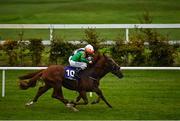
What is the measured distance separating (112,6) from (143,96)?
27.7 metres

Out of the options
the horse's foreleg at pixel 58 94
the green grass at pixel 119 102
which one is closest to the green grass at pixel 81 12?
the green grass at pixel 119 102

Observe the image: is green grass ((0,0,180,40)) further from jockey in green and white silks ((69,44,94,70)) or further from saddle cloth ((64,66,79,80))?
saddle cloth ((64,66,79,80))

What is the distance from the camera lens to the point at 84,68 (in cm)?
1302

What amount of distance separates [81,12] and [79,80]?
87.8 feet

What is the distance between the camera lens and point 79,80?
12.8m

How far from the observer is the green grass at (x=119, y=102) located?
12.1m

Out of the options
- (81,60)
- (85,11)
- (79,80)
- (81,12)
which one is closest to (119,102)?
(79,80)

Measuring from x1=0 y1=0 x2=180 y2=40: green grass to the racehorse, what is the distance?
670 inches

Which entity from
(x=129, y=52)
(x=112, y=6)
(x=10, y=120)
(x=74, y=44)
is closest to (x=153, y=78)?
(x=129, y=52)

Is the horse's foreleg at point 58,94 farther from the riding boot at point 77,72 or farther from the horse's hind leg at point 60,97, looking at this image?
the riding boot at point 77,72

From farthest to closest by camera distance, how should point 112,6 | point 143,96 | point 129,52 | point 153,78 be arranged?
point 112,6 → point 129,52 → point 153,78 → point 143,96

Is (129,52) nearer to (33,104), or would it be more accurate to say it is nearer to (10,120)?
(33,104)

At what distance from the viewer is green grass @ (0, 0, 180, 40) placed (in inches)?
1320

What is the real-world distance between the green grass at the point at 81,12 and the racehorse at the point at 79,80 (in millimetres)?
17013
